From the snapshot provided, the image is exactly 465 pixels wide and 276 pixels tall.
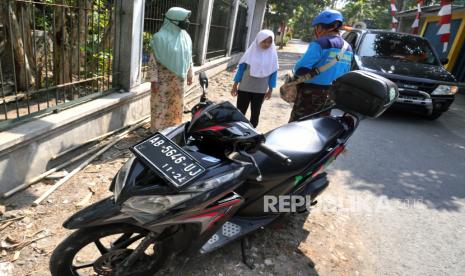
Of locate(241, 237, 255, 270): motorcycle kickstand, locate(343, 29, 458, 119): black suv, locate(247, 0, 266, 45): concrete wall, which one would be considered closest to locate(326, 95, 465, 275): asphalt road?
locate(343, 29, 458, 119): black suv

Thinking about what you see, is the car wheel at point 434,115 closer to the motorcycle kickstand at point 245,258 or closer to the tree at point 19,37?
the motorcycle kickstand at point 245,258

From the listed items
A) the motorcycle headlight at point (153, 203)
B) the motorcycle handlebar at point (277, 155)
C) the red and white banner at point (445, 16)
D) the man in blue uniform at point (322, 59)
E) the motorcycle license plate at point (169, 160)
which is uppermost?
the red and white banner at point (445, 16)

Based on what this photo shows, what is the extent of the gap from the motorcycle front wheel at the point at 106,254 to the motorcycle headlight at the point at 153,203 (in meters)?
0.27

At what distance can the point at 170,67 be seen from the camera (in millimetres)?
4191

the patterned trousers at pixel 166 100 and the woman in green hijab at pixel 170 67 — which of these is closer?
the woman in green hijab at pixel 170 67

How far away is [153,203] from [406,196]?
126 inches

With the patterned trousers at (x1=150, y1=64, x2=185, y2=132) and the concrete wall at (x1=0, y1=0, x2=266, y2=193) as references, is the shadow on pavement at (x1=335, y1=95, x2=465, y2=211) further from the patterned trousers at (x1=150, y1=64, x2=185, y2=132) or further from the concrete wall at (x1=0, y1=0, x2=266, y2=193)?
the concrete wall at (x1=0, y1=0, x2=266, y2=193)

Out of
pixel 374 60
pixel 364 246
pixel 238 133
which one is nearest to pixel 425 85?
pixel 374 60

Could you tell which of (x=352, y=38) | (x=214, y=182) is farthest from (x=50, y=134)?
(x=352, y=38)

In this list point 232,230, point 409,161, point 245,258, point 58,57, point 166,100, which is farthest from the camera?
point 409,161

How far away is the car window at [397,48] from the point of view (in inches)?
281

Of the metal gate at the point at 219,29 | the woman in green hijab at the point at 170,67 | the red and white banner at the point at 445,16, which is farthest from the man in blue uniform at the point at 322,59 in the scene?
the red and white banner at the point at 445,16

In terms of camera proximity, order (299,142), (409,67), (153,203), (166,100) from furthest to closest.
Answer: (409,67), (166,100), (299,142), (153,203)

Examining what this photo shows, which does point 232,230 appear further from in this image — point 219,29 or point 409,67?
point 219,29
